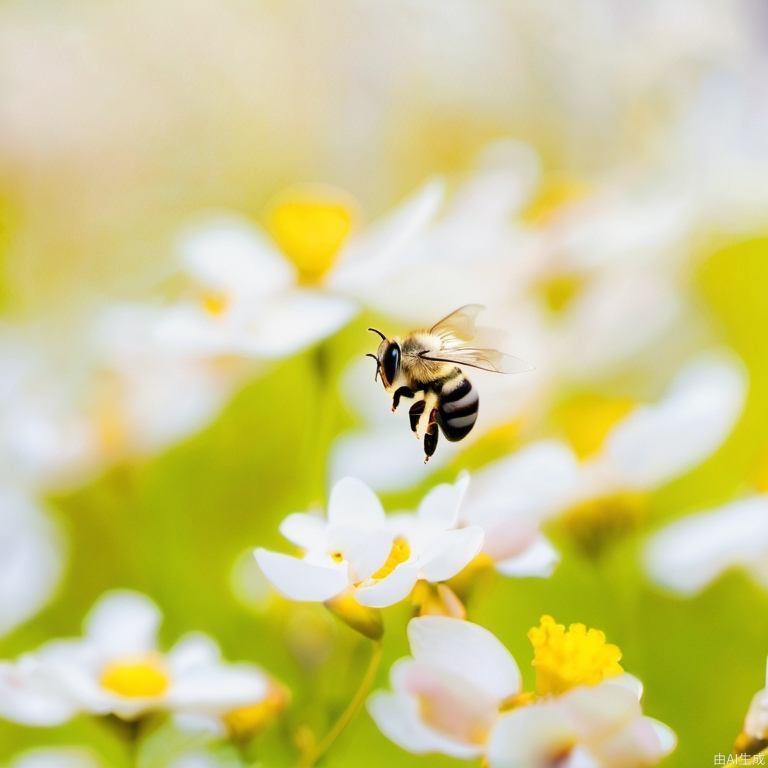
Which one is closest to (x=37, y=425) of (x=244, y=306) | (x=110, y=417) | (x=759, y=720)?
(x=110, y=417)

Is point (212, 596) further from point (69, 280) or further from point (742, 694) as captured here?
point (69, 280)

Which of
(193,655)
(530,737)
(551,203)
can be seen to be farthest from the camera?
(551,203)

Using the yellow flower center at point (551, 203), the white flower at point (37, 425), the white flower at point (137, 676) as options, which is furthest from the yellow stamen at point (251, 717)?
the yellow flower center at point (551, 203)

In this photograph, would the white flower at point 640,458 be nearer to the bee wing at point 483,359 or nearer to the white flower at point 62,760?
the bee wing at point 483,359

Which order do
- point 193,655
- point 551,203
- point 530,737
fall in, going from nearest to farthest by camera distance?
1. point 530,737
2. point 193,655
3. point 551,203

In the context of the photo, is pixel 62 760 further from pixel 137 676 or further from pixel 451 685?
pixel 451 685

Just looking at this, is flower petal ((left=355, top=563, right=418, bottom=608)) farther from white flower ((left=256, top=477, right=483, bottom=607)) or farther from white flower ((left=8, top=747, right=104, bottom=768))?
white flower ((left=8, top=747, right=104, bottom=768))

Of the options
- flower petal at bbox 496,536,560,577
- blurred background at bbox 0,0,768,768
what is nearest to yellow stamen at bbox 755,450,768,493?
blurred background at bbox 0,0,768,768
